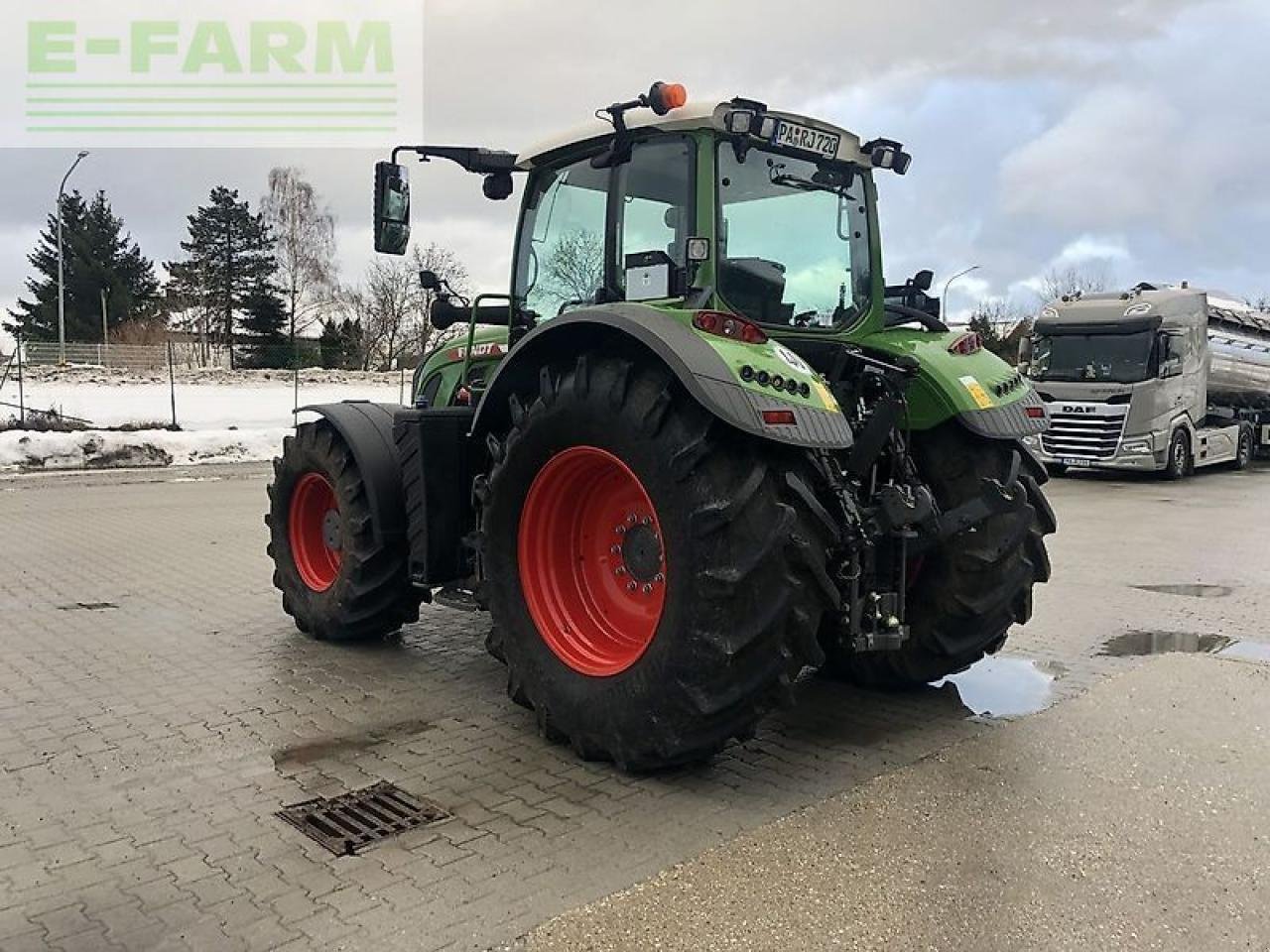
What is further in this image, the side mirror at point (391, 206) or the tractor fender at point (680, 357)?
the side mirror at point (391, 206)

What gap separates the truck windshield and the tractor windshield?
14.3 meters

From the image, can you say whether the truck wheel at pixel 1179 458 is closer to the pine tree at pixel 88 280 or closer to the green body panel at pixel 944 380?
the green body panel at pixel 944 380

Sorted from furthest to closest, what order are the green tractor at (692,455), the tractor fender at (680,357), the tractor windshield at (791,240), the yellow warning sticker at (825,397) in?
1. the tractor windshield at (791,240)
2. the yellow warning sticker at (825,397)
3. the green tractor at (692,455)
4. the tractor fender at (680,357)

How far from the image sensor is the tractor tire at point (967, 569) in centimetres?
468

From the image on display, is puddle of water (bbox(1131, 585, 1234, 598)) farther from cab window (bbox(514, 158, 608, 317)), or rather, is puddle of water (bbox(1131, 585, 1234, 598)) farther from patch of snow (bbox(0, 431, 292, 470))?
patch of snow (bbox(0, 431, 292, 470))

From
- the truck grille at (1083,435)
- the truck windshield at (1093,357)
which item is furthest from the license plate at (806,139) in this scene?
the truck windshield at (1093,357)

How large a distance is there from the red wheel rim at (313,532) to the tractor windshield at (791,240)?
2987 millimetres

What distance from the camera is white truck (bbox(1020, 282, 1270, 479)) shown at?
1761 cm

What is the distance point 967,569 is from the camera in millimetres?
4676

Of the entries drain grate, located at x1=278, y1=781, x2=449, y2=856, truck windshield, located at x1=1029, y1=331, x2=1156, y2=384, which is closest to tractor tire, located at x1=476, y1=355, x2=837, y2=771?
drain grate, located at x1=278, y1=781, x2=449, y2=856

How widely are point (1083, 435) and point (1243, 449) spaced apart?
6.08 metres

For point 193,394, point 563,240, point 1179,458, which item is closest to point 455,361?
point 563,240

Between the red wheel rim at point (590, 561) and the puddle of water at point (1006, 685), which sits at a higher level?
the red wheel rim at point (590, 561)

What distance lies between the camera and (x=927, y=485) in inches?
193
